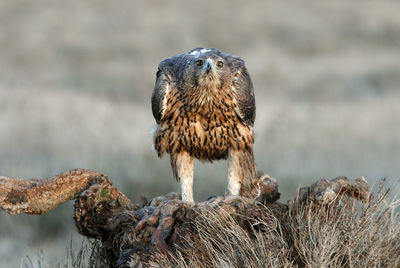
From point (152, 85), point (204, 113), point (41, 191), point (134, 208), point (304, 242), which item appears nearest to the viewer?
point (304, 242)

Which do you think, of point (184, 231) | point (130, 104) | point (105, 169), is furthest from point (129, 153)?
point (184, 231)

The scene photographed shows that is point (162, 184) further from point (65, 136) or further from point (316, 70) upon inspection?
point (316, 70)

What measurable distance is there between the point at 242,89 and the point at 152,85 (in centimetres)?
1193

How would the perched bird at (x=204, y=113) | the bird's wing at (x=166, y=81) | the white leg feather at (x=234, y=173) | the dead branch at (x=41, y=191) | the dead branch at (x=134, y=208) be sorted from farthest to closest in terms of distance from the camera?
the white leg feather at (x=234, y=173)
the bird's wing at (x=166, y=81)
the perched bird at (x=204, y=113)
the dead branch at (x=41, y=191)
the dead branch at (x=134, y=208)

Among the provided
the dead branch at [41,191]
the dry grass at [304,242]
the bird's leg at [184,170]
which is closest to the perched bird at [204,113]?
the bird's leg at [184,170]

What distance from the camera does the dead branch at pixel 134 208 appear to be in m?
4.44

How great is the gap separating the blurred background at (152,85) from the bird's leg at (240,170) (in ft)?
9.44

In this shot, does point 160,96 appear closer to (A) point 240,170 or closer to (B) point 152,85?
(A) point 240,170

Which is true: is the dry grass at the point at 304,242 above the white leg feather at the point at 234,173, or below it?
below

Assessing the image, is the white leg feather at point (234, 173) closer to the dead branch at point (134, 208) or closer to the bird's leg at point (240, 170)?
the bird's leg at point (240, 170)

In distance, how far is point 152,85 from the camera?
57.1 ft

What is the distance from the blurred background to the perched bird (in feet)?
9.12

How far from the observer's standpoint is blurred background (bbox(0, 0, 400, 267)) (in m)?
10.8

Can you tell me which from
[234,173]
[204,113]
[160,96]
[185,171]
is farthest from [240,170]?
[160,96]
